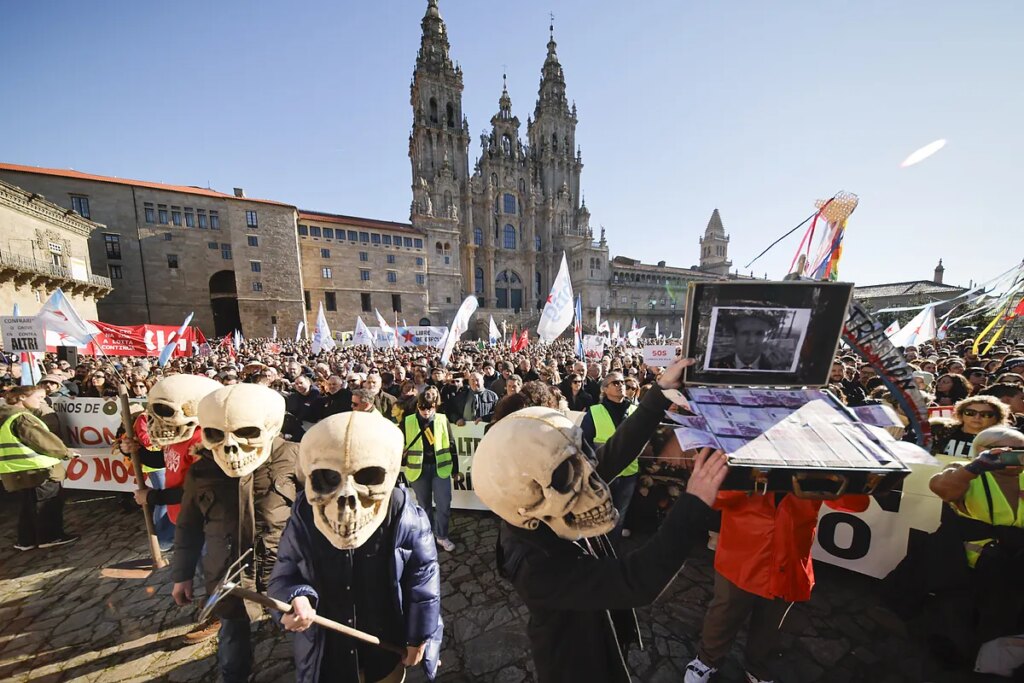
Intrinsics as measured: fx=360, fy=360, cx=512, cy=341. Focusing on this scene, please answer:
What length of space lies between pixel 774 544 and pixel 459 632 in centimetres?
269

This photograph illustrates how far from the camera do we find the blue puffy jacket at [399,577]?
1898mm

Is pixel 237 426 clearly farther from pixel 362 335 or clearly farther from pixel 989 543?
pixel 362 335


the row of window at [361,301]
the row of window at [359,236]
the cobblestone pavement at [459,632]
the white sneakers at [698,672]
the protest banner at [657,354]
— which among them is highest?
the row of window at [359,236]

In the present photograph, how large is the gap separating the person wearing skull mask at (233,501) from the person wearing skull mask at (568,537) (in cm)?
189

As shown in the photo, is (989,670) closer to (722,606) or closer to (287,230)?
(722,606)

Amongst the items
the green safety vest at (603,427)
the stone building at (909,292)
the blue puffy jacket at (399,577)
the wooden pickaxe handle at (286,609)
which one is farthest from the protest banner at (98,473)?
the stone building at (909,292)

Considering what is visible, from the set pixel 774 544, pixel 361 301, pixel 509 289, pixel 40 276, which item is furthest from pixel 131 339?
pixel 509 289

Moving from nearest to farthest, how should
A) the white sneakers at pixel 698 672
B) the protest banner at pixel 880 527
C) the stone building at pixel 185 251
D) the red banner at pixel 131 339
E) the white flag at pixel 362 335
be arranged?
the white sneakers at pixel 698 672, the protest banner at pixel 880 527, the red banner at pixel 131 339, the white flag at pixel 362 335, the stone building at pixel 185 251

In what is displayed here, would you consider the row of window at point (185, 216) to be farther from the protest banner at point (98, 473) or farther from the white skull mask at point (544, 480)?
the white skull mask at point (544, 480)

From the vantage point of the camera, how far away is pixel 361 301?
42.3 m

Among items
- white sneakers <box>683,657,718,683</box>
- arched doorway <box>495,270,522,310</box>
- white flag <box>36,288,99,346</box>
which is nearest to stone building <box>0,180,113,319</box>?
white flag <box>36,288,99,346</box>

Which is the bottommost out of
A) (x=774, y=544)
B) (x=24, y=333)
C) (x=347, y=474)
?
(x=774, y=544)

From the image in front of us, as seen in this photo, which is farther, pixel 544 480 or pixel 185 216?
pixel 185 216

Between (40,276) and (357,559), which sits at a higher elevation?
(40,276)
